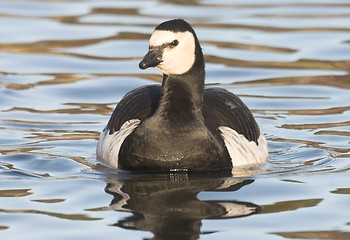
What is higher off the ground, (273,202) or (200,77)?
(200,77)

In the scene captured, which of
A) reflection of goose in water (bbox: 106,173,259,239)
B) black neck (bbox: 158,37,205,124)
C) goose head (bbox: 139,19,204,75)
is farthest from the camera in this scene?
black neck (bbox: 158,37,205,124)

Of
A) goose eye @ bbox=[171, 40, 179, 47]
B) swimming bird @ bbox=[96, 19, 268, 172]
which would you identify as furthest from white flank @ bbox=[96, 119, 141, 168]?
goose eye @ bbox=[171, 40, 179, 47]

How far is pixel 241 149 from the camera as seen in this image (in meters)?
13.0

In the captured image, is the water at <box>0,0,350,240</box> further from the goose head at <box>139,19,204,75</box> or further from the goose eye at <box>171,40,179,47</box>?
the goose eye at <box>171,40,179,47</box>

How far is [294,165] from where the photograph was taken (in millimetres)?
13078

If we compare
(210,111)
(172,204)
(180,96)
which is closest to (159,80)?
(210,111)

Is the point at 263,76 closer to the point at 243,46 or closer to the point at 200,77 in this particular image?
the point at 243,46

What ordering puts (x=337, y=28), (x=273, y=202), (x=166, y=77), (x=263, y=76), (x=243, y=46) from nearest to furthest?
(x=273, y=202)
(x=166, y=77)
(x=263, y=76)
(x=243, y=46)
(x=337, y=28)

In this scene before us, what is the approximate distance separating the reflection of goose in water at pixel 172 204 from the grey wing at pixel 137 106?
95 cm

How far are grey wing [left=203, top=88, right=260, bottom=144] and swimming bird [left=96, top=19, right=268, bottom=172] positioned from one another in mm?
73

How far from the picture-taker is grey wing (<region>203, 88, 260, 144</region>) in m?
13.2

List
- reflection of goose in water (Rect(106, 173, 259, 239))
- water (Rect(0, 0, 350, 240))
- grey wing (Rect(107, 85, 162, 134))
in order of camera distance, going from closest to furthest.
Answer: reflection of goose in water (Rect(106, 173, 259, 239)), water (Rect(0, 0, 350, 240)), grey wing (Rect(107, 85, 162, 134))

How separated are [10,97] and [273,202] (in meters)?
6.91

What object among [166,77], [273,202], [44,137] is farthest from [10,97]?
[273,202]
